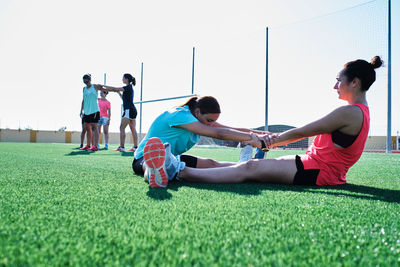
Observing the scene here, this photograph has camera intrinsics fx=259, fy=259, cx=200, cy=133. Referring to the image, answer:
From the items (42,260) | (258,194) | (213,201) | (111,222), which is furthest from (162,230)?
(258,194)

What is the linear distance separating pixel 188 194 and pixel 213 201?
0.27 metres

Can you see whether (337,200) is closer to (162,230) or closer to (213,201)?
(213,201)

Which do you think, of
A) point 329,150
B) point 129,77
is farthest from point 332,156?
point 129,77

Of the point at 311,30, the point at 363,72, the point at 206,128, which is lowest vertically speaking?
the point at 206,128

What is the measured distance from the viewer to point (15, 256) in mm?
770

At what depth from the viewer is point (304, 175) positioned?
2244mm

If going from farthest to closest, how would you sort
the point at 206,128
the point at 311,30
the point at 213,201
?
the point at 311,30, the point at 206,128, the point at 213,201

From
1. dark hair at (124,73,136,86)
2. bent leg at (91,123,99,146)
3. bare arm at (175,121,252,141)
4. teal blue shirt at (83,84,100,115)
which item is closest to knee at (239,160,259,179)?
bare arm at (175,121,252,141)

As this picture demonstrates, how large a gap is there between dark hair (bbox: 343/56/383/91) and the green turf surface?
96 centimetres

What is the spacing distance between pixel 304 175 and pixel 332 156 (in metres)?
0.28

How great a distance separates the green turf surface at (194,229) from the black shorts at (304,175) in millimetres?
490

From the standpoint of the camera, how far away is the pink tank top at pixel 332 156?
210cm

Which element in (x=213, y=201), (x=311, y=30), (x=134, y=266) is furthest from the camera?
(x=311, y=30)

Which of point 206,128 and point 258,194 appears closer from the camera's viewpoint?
point 258,194
